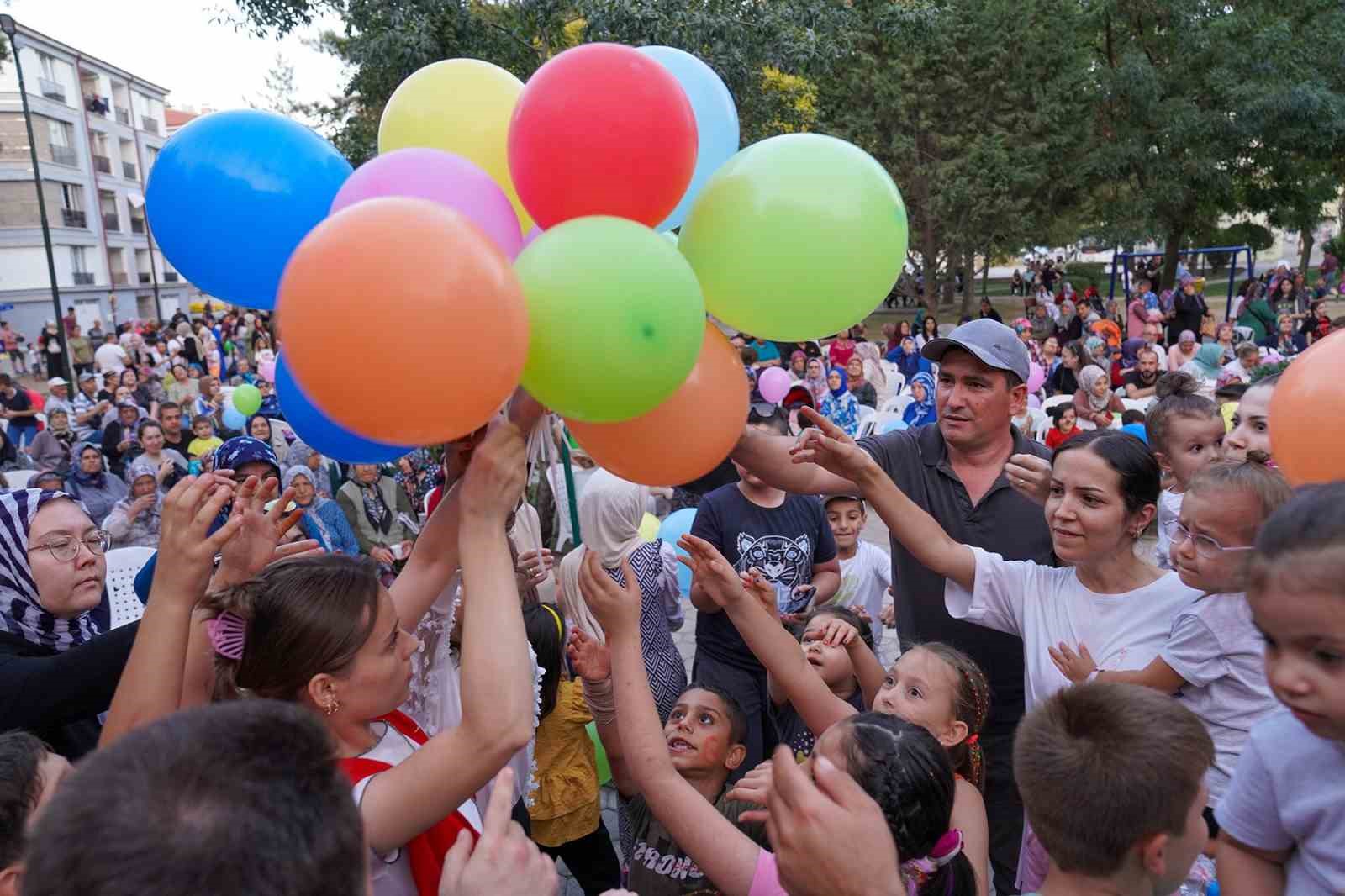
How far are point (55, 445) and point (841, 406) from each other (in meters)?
8.41

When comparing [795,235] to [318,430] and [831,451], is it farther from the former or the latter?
[318,430]

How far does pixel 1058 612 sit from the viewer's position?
7.57 feet

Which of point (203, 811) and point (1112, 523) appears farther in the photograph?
point (1112, 523)

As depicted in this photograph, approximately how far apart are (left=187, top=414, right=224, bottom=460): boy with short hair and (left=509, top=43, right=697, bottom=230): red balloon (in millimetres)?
8406

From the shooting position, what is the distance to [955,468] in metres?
2.82

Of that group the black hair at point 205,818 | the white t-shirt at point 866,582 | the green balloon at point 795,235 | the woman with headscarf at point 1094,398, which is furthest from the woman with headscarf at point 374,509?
the black hair at point 205,818

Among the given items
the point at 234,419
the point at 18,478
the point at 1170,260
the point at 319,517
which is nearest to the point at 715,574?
the point at 319,517

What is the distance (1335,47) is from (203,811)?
959 inches

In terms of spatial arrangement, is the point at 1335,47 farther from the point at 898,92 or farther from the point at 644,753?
the point at 644,753

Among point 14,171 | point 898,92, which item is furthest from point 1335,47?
point 14,171

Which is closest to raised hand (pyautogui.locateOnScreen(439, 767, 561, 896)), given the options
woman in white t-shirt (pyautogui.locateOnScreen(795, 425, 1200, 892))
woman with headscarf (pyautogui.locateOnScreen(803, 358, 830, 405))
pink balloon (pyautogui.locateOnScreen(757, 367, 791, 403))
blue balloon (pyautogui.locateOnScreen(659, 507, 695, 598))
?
woman in white t-shirt (pyautogui.locateOnScreen(795, 425, 1200, 892))

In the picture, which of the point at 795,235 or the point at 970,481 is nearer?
the point at 795,235

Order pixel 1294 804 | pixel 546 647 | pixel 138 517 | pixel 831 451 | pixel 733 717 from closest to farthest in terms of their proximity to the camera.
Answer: pixel 1294 804, pixel 831 451, pixel 733 717, pixel 546 647, pixel 138 517

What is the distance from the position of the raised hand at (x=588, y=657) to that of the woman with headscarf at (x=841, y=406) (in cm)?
730
